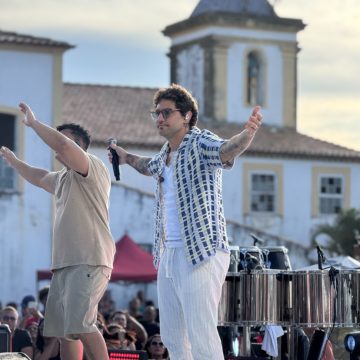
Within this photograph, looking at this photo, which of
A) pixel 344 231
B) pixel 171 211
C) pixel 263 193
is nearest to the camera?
pixel 171 211

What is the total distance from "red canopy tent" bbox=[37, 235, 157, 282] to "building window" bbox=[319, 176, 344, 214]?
20.7m

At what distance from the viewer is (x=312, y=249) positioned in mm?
42375

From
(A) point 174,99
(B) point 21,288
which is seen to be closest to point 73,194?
(A) point 174,99

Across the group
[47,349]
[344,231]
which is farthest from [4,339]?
[344,231]

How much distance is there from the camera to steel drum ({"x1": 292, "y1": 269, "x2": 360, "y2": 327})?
10586mm

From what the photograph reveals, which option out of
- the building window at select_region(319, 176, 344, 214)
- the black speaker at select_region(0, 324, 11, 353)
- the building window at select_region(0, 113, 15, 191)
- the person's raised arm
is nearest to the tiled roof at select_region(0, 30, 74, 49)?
the building window at select_region(0, 113, 15, 191)

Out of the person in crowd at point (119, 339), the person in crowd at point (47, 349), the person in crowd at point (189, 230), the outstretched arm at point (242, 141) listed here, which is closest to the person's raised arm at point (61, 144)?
the person in crowd at point (189, 230)

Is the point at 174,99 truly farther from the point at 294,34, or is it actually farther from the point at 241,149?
the point at 294,34

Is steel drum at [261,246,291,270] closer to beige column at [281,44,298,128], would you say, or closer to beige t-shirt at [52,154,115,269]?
beige t-shirt at [52,154,115,269]

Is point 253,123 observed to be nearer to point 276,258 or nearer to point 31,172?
point 31,172

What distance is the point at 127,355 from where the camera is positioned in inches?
414

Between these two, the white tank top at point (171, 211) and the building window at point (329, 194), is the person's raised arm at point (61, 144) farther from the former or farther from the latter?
the building window at point (329, 194)

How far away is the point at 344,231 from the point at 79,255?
33571 mm

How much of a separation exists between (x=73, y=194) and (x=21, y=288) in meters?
27.2
